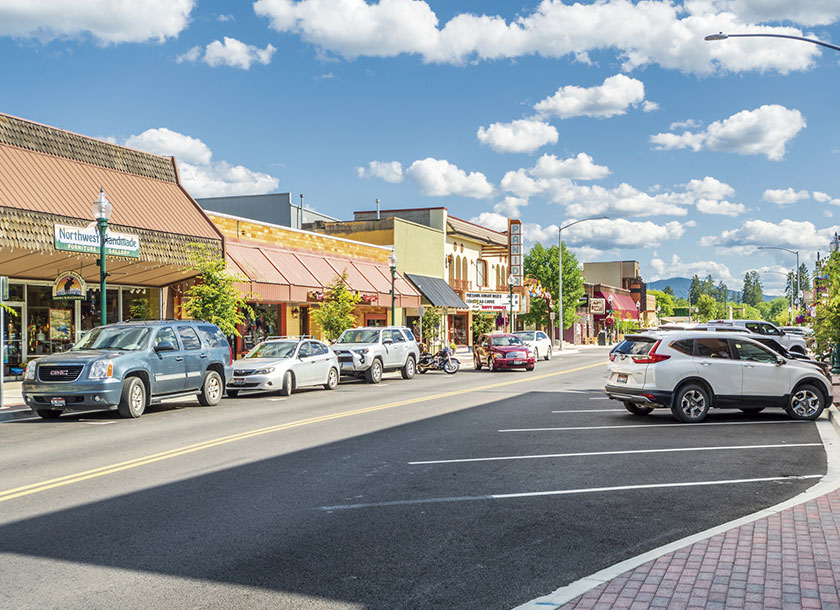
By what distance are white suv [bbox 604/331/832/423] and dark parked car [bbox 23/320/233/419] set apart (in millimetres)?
9365

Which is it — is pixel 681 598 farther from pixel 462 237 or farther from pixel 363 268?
pixel 462 237

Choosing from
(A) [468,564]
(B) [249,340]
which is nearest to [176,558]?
(A) [468,564]

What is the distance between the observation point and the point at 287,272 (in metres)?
32.5

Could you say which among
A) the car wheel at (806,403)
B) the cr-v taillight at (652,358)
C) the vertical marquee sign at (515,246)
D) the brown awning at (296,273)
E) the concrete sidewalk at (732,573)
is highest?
the vertical marquee sign at (515,246)

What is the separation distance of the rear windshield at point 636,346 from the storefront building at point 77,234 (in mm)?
15027

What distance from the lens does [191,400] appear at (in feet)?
68.4

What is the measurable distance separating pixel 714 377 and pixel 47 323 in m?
19.6

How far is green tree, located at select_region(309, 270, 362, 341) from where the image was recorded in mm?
32062

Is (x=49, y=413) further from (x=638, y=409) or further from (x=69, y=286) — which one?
(x=638, y=409)

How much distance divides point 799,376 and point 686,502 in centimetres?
806

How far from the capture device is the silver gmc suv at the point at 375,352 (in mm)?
26609

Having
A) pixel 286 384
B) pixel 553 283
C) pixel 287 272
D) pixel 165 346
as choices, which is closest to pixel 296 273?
pixel 287 272

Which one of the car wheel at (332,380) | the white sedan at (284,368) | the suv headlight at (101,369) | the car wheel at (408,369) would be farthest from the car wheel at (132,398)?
the car wheel at (408,369)

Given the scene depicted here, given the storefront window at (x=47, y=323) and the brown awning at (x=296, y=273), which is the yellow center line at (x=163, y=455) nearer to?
the brown awning at (x=296, y=273)
